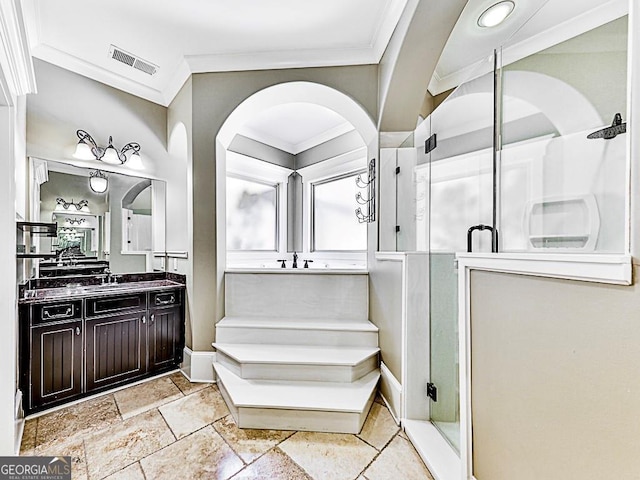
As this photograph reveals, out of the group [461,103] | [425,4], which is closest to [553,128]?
[461,103]

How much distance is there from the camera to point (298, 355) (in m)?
2.34

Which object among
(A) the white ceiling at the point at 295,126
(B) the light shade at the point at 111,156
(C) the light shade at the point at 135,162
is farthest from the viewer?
(A) the white ceiling at the point at 295,126

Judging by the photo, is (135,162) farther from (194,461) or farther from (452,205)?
(452,205)

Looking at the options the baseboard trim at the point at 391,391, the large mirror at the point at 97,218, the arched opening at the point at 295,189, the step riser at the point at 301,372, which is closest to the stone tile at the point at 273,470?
the step riser at the point at 301,372

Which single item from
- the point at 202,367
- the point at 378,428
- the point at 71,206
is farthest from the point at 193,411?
the point at 71,206

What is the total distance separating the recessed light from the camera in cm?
202

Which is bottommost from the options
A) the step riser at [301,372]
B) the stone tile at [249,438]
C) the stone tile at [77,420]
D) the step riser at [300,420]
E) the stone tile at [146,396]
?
the stone tile at [146,396]

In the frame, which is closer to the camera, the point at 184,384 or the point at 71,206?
the point at 184,384

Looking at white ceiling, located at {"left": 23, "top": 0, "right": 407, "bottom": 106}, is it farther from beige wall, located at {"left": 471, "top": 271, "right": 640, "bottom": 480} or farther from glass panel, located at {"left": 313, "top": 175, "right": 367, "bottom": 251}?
beige wall, located at {"left": 471, "top": 271, "right": 640, "bottom": 480}

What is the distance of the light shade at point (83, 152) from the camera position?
2.69 metres

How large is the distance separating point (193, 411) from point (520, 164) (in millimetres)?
2758

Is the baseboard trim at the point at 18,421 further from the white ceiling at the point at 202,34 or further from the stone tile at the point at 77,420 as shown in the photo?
the white ceiling at the point at 202,34

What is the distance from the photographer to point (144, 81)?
2.94 meters

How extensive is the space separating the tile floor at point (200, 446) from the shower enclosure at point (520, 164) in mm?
426
